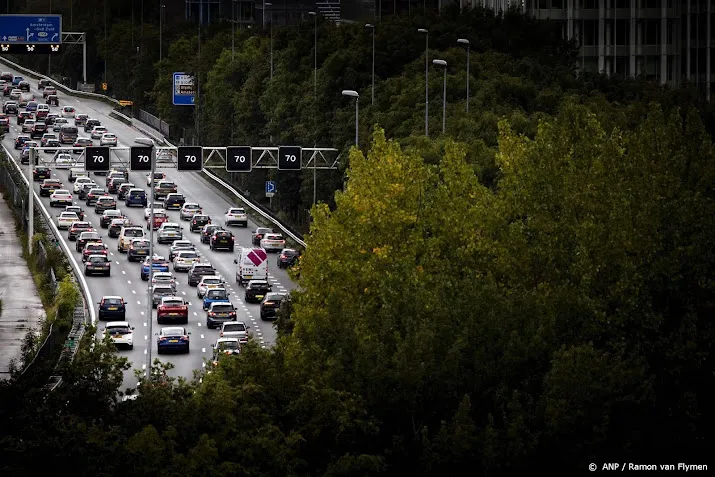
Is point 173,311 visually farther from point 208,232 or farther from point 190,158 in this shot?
point 208,232

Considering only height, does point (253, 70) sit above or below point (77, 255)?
above

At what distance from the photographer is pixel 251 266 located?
314ft

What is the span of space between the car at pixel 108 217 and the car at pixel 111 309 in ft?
109

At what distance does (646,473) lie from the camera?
44656 millimetres

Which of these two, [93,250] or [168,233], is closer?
[93,250]

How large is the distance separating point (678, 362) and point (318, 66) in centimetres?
8477

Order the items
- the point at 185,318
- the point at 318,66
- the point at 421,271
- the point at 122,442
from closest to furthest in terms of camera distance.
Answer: the point at 122,442 → the point at 421,271 → the point at 185,318 → the point at 318,66

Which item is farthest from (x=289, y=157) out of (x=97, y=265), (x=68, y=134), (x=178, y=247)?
(x=68, y=134)

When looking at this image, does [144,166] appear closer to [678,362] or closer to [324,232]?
[324,232]

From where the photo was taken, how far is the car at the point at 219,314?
8281cm

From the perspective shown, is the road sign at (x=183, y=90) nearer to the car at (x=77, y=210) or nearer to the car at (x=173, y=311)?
the car at (x=77, y=210)

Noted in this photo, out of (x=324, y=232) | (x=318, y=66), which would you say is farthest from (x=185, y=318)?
(x=318, y=66)

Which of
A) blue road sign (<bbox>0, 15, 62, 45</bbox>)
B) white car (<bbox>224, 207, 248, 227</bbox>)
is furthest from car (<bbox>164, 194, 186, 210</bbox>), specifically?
blue road sign (<bbox>0, 15, 62, 45</bbox>)

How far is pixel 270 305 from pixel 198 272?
11721 mm
